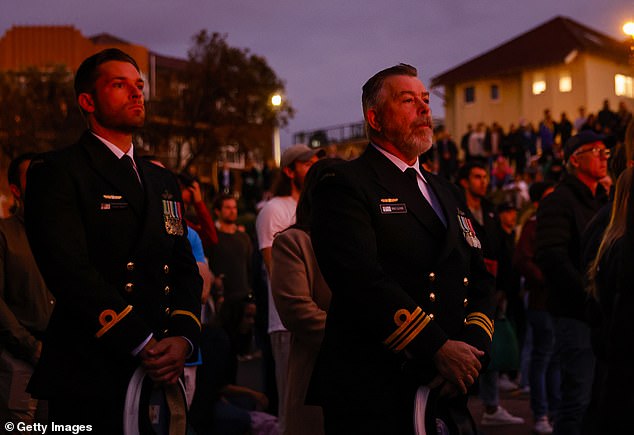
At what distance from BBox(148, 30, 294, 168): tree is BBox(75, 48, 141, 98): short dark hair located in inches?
1677

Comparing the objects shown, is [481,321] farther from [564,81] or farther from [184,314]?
[564,81]

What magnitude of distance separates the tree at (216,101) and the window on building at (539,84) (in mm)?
19185

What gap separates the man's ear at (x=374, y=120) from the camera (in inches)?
173

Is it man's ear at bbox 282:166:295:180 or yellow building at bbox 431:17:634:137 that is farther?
yellow building at bbox 431:17:634:137

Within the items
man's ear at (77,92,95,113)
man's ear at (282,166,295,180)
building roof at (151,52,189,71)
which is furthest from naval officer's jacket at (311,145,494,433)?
building roof at (151,52,189,71)

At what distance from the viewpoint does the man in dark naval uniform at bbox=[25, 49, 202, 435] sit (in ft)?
13.1

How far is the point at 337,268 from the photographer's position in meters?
4.00

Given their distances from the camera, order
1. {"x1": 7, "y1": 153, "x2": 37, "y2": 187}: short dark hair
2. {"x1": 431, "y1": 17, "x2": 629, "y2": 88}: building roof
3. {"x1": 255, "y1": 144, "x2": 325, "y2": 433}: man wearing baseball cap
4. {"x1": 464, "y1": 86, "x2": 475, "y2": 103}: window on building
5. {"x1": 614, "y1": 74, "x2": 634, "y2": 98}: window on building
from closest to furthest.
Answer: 1. {"x1": 7, "y1": 153, "x2": 37, "y2": 187}: short dark hair
2. {"x1": 255, "y1": 144, "x2": 325, "y2": 433}: man wearing baseball cap
3. {"x1": 431, "y1": 17, "x2": 629, "y2": 88}: building roof
4. {"x1": 614, "y1": 74, "x2": 634, "y2": 98}: window on building
5. {"x1": 464, "y1": 86, "x2": 475, "y2": 103}: window on building

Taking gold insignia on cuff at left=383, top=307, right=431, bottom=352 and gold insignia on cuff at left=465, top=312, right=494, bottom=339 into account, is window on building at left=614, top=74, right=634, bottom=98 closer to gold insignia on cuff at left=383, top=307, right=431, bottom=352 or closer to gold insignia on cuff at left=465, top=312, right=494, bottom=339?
gold insignia on cuff at left=465, top=312, right=494, bottom=339

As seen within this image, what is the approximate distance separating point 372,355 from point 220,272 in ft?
23.6

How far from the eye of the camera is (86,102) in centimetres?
445

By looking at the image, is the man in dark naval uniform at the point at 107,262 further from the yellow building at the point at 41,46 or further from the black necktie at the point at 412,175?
the yellow building at the point at 41,46

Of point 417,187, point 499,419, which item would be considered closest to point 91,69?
point 417,187

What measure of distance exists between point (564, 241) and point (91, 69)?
4002mm
